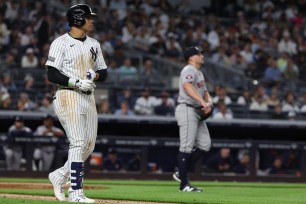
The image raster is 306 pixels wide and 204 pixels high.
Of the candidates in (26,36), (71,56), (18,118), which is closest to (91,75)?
(71,56)

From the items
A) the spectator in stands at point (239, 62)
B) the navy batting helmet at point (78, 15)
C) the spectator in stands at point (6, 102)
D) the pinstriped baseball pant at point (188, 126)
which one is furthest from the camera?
the spectator in stands at point (239, 62)

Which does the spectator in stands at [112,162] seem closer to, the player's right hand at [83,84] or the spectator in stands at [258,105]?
the spectator in stands at [258,105]

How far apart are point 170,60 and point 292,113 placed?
11.7 feet

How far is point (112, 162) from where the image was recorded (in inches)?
690

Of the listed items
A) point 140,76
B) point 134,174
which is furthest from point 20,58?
point 134,174

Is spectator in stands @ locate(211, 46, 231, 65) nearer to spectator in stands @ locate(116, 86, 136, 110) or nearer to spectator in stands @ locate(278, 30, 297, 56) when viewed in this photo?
spectator in stands @ locate(278, 30, 297, 56)

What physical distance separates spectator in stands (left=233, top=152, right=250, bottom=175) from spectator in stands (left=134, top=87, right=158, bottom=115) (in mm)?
2362

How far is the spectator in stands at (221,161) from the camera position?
58.5 ft

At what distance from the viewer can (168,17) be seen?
2453 centimetres

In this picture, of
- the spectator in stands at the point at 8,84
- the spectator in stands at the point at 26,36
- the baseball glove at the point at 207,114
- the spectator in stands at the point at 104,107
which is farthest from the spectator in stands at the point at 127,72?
the baseball glove at the point at 207,114

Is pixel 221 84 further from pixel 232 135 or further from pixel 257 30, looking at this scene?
pixel 257 30

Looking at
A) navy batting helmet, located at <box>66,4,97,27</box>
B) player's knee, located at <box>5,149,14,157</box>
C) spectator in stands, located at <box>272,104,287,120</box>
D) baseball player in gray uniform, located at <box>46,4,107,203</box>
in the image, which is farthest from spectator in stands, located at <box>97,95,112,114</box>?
navy batting helmet, located at <box>66,4,97,27</box>

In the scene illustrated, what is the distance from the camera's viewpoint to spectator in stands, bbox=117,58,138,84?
66.4 feet

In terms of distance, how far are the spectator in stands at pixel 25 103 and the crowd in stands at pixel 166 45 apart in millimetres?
22
